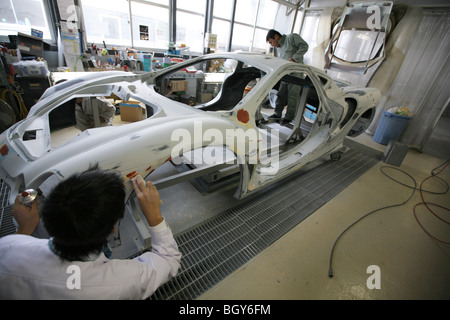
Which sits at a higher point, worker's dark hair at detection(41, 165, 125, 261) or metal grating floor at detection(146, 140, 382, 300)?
worker's dark hair at detection(41, 165, 125, 261)

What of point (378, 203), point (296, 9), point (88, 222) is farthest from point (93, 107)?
point (296, 9)

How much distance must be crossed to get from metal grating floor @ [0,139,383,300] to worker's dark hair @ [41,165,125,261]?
888mm

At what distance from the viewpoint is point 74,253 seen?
0.70 m

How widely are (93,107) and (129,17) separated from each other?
14.1 ft

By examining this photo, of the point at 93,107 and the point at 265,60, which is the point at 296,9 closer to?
the point at 265,60

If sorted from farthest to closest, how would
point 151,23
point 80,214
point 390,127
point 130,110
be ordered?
point 151,23, point 390,127, point 130,110, point 80,214

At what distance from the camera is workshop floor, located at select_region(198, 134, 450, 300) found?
1514 mm

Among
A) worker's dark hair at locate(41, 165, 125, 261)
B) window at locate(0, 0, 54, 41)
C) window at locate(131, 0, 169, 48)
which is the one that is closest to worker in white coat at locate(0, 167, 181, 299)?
worker's dark hair at locate(41, 165, 125, 261)

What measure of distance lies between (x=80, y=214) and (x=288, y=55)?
451cm

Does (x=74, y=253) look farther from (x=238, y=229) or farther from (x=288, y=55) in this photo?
(x=288, y=55)

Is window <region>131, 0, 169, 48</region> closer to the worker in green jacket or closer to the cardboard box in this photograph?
the cardboard box

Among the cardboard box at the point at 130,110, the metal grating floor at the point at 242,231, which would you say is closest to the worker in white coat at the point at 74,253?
the metal grating floor at the point at 242,231

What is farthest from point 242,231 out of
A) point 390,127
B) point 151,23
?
point 151,23

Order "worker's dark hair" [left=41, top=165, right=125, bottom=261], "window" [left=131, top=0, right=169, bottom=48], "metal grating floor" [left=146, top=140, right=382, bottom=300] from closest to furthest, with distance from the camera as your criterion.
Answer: "worker's dark hair" [left=41, top=165, right=125, bottom=261] < "metal grating floor" [left=146, top=140, right=382, bottom=300] < "window" [left=131, top=0, right=169, bottom=48]
